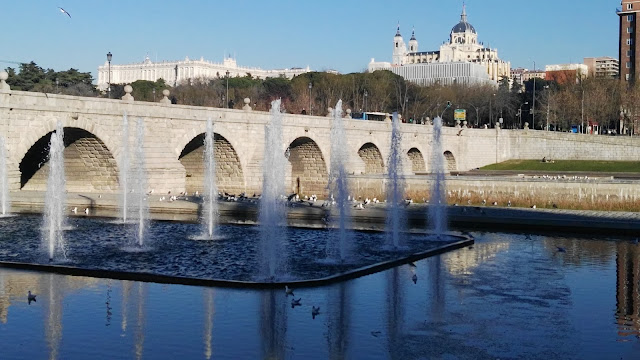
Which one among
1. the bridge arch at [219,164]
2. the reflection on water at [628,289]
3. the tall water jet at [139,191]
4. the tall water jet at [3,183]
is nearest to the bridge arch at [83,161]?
the tall water jet at [139,191]

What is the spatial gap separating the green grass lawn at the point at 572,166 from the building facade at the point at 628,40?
2802 cm

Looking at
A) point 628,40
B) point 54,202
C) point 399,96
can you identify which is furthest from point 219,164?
point 628,40

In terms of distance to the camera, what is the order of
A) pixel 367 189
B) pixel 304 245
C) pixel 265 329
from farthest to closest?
pixel 367 189 → pixel 304 245 → pixel 265 329

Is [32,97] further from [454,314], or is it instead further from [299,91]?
[299,91]

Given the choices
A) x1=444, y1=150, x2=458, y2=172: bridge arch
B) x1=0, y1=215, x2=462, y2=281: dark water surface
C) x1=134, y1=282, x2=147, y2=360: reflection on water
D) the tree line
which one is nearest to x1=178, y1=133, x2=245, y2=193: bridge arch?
x1=0, y1=215, x2=462, y2=281: dark water surface

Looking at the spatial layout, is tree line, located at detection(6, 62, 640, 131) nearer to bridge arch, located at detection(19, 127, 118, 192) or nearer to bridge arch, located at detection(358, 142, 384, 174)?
bridge arch, located at detection(358, 142, 384, 174)

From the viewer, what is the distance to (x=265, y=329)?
1307 cm

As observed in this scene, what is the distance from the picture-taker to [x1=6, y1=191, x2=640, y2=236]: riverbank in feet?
90.0

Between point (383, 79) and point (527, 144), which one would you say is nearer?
point (527, 144)

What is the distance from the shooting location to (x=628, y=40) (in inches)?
3765

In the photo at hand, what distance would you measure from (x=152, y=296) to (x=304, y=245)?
23.2 feet

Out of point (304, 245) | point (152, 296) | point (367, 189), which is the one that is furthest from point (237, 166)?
point (152, 296)

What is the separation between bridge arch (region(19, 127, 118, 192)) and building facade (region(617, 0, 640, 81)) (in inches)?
2899

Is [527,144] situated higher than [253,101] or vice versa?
[253,101]
